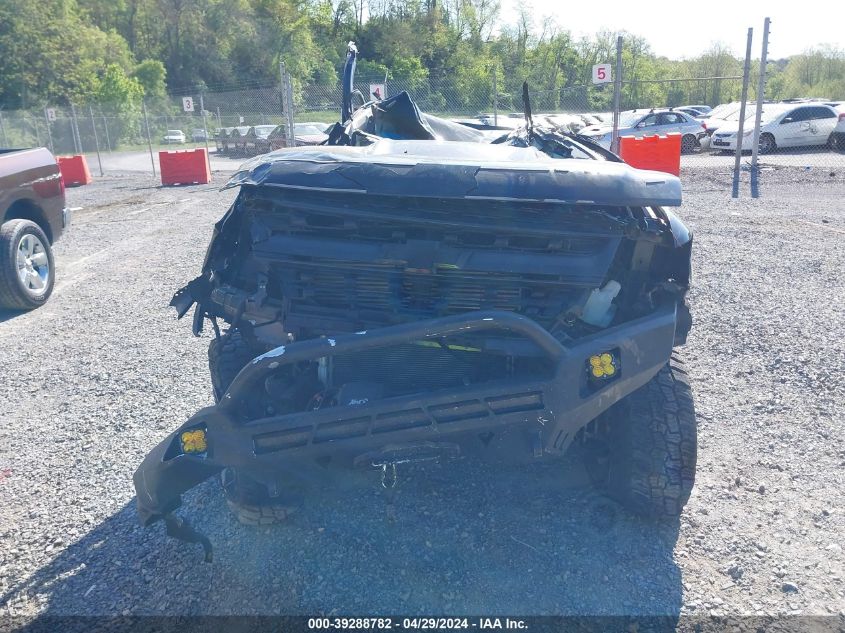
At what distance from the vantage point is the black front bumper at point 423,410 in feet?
8.27

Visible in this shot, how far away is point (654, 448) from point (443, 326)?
1140 millimetres

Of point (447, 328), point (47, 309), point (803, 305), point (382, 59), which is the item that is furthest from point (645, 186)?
point (382, 59)

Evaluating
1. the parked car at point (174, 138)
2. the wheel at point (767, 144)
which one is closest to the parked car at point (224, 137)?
the parked car at point (174, 138)

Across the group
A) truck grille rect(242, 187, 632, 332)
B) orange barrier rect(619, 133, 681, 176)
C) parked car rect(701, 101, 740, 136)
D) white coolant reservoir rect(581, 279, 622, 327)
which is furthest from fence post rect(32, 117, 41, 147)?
white coolant reservoir rect(581, 279, 622, 327)

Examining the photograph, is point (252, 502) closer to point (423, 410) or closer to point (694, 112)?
point (423, 410)

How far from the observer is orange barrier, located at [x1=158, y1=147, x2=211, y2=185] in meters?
17.4

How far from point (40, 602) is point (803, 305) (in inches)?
235

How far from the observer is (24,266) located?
6688 mm

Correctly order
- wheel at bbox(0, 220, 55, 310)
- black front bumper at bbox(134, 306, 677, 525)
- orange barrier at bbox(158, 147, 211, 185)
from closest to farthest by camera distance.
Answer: black front bumper at bbox(134, 306, 677, 525)
wheel at bbox(0, 220, 55, 310)
orange barrier at bbox(158, 147, 211, 185)

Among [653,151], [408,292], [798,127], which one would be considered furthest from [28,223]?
[798,127]

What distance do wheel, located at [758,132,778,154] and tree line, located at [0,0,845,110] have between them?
16.4 ft

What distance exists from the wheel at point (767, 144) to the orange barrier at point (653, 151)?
7.84 metres

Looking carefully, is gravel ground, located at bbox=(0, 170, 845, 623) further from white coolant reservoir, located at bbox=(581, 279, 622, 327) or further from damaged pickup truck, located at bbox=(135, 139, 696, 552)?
white coolant reservoir, located at bbox=(581, 279, 622, 327)

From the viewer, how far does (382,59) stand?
4572cm
